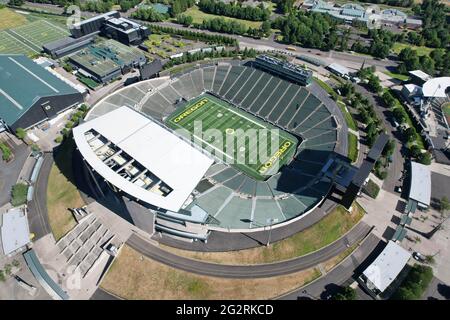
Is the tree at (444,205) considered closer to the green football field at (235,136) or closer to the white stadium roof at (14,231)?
the green football field at (235,136)

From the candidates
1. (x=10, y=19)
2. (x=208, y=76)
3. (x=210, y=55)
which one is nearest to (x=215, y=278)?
(x=208, y=76)

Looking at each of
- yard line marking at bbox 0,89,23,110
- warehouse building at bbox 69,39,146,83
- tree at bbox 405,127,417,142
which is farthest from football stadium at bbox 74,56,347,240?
yard line marking at bbox 0,89,23,110

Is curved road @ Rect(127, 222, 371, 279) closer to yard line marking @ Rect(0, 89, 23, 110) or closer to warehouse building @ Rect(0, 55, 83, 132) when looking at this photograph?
warehouse building @ Rect(0, 55, 83, 132)

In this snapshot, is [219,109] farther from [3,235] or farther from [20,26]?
[20,26]

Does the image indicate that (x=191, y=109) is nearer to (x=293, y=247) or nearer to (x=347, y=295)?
(x=293, y=247)
